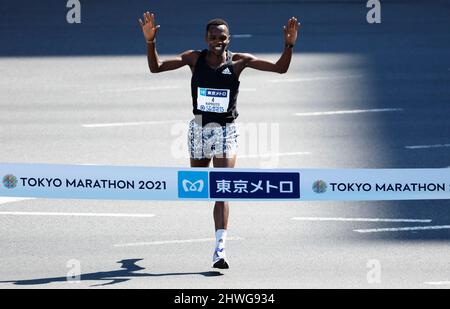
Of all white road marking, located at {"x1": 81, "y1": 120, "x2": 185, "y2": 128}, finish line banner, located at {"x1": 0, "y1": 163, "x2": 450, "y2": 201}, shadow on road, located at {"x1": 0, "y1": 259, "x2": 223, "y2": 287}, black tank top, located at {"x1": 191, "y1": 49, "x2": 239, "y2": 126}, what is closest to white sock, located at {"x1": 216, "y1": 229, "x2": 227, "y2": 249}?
shadow on road, located at {"x1": 0, "y1": 259, "x2": 223, "y2": 287}

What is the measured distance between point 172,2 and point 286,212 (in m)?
22.3

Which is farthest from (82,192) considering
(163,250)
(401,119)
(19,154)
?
(401,119)

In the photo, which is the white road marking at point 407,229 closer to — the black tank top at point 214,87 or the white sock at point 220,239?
the white sock at point 220,239

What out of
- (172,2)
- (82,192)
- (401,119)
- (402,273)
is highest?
(172,2)

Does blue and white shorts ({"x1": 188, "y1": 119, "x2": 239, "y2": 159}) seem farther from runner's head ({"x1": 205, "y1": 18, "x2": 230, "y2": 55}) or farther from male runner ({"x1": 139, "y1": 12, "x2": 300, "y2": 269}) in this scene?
runner's head ({"x1": 205, "y1": 18, "x2": 230, "y2": 55})

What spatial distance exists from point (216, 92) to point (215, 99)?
0.07 meters

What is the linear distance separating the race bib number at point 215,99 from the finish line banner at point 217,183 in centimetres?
69

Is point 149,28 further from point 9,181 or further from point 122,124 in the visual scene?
point 122,124

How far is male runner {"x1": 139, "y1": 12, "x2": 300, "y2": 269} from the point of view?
12.9 m

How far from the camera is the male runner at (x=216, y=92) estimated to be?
42.3 ft

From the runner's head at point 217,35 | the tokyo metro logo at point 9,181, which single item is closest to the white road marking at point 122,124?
the tokyo metro logo at point 9,181

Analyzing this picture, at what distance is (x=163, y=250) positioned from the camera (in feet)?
46.0

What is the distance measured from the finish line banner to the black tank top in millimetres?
701

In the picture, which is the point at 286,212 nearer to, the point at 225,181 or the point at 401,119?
the point at 225,181
